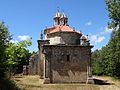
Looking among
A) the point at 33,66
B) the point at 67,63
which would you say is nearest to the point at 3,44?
the point at 67,63

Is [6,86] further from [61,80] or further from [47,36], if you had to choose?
[47,36]

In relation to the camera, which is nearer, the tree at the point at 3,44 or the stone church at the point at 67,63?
the tree at the point at 3,44

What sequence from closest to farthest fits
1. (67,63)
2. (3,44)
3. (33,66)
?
(3,44) < (67,63) < (33,66)

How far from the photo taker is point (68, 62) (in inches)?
1705

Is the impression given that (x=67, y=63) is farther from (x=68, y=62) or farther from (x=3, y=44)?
(x=3, y=44)

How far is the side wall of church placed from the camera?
43.1 m

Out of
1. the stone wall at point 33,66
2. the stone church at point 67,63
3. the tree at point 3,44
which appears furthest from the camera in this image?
the stone wall at point 33,66

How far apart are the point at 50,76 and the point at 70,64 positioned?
353 centimetres

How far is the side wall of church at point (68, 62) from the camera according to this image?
43094 mm

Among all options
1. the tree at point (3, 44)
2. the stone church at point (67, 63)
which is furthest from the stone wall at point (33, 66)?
the tree at point (3, 44)

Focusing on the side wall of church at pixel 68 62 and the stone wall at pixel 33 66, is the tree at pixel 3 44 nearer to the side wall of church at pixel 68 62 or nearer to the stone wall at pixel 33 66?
the side wall of church at pixel 68 62

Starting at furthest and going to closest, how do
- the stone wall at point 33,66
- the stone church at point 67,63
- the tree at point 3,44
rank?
the stone wall at point 33,66
the stone church at point 67,63
the tree at point 3,44

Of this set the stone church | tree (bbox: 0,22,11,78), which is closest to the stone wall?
the stone church

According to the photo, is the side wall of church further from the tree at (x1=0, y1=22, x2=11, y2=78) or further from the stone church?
the tree at (x1=0, y1=22, x2=11, y2=78)
